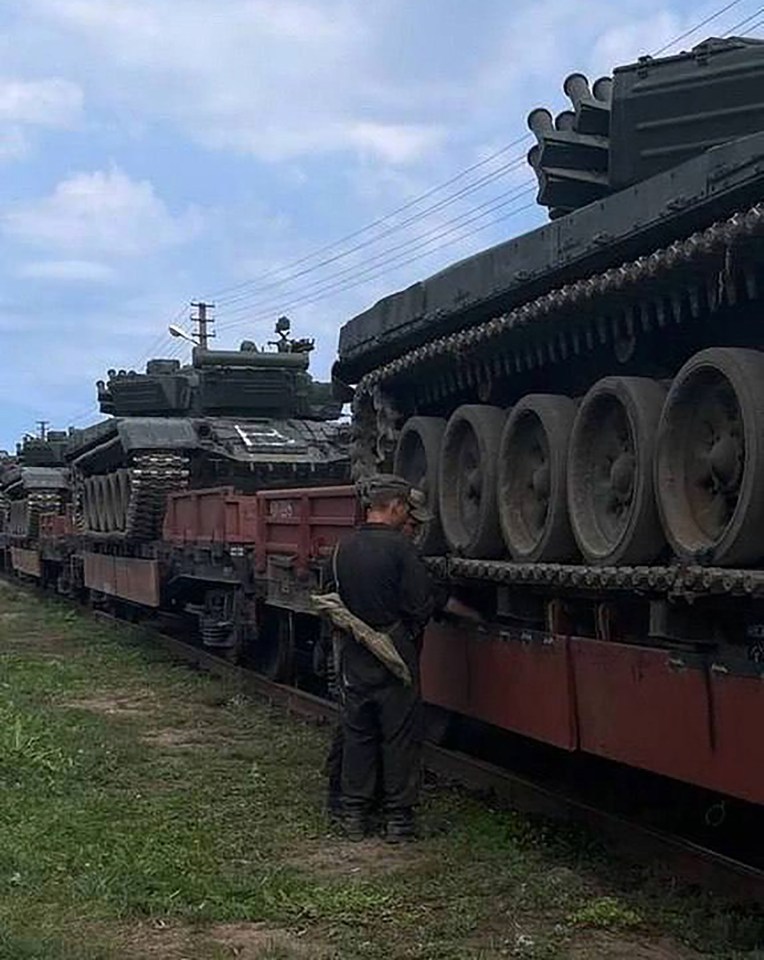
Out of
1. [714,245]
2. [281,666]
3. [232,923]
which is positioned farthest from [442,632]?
[281,666]

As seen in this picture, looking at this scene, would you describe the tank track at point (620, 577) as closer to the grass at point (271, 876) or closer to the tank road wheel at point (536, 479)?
the tank road wheel at point (536, 479)

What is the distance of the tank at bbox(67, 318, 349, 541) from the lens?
16.8 metres

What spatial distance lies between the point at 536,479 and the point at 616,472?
782 mm

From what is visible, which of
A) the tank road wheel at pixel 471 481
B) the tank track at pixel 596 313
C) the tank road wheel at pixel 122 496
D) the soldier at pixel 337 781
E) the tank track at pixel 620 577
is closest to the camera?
the tank track at pixel 620 577

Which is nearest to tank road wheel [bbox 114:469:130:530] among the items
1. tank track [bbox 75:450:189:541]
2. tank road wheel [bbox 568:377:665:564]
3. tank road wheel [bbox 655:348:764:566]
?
tank track [bbox 75:450:189:541]

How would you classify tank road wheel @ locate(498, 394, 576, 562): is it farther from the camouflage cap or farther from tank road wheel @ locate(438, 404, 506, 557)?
the camouflage cap

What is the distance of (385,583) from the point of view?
7.16 metres

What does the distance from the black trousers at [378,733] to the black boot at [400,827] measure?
0.9 inches

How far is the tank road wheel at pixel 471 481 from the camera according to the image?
7.65 meters

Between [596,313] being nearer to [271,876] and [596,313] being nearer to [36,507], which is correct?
[271,876]

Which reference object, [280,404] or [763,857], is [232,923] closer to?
[763,857]

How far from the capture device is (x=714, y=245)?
5340 millimetres

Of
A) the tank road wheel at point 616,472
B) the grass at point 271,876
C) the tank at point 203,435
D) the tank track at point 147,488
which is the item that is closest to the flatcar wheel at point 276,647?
the grass at point 271,876

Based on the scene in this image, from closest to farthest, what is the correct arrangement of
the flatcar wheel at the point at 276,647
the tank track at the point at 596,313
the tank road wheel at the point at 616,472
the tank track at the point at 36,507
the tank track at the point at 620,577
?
the tank track at the point at 620,577
the tank track at the point at 596,313
the tank road wheel at the point at 616,472
the flatcar wheel at the point at 276,647
the tank track at the point at 36,507
